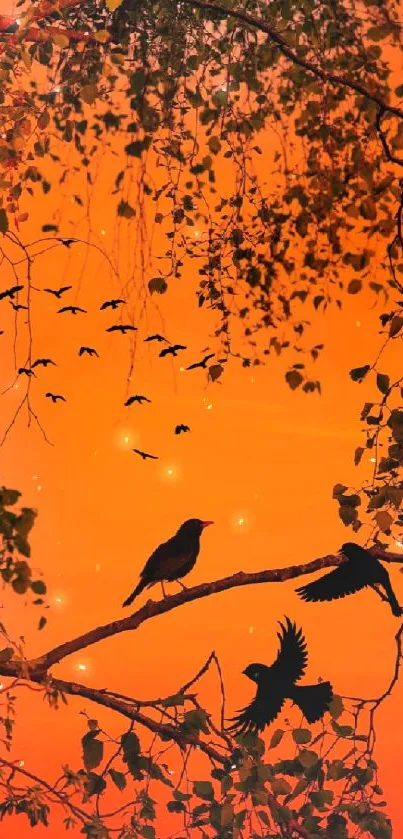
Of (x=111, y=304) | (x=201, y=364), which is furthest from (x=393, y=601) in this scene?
(x=111, y=304)

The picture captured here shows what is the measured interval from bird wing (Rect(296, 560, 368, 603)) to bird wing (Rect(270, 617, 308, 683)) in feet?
0.26

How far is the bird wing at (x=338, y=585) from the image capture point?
90.4 inches

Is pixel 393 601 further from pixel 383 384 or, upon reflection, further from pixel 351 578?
pixel 383 384

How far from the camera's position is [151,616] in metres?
2.27

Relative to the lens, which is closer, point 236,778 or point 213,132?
point 236,778

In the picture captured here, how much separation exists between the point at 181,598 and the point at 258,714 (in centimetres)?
31

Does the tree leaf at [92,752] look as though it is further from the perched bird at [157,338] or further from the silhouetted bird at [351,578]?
the perched bird at [157,338]

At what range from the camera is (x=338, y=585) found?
7.55 feet

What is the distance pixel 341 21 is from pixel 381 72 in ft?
0.49

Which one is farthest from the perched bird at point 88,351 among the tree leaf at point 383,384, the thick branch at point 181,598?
the tree leaf at point 383,384

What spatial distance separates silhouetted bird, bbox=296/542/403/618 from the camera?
2297 mm

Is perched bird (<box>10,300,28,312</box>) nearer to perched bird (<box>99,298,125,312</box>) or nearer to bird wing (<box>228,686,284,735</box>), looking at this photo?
perched bird (<box>99,298,125,312</box>)

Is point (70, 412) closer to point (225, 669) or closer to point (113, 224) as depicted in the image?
point (113, 224)

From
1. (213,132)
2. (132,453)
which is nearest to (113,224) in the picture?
(213,132)
